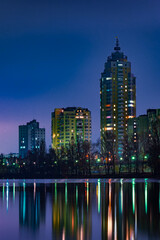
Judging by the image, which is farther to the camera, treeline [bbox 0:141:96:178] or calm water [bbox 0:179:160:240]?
treeline [bbox 0:141:96:178]

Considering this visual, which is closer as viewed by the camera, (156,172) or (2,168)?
(156,172)

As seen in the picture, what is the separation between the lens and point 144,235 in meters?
22.9

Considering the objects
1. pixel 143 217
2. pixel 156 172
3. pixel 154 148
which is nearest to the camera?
pixel 143 217

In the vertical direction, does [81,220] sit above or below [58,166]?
below

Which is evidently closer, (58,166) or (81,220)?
(81,220)

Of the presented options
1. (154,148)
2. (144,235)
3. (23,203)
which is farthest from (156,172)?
(144,235)

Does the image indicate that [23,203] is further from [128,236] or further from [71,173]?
[71,173]

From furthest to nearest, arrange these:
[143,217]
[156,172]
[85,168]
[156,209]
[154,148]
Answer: [85,168], [156,172], [154,148], [156,209], [143,217]

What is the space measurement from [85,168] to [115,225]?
99.5 m

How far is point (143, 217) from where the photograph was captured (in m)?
29.6

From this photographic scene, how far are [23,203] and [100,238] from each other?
20.1m

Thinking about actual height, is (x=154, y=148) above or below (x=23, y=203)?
above

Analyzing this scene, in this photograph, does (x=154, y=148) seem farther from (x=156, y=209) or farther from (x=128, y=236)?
(x=128, y=236)

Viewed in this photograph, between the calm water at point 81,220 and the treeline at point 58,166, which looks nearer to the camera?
the calm water at point 81,220
